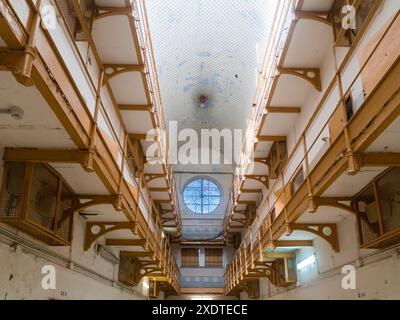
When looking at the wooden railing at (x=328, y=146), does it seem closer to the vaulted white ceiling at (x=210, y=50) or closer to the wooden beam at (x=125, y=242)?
the wooden beam at (x=125, y=242)

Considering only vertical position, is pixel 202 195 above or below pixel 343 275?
above

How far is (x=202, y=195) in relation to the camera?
32.5 m

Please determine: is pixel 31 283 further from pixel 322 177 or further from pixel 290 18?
pixel 290 18

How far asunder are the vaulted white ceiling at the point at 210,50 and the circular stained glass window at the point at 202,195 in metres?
11.3

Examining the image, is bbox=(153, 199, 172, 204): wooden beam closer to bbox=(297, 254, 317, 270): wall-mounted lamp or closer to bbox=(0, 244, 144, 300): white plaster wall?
bbox=(297, 254, 317, 270): wall-mounted lamp

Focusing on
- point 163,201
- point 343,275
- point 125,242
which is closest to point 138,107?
point 125,242

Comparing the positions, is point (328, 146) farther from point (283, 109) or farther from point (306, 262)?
point (306, 262)

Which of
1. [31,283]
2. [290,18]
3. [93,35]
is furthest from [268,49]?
[31,283]

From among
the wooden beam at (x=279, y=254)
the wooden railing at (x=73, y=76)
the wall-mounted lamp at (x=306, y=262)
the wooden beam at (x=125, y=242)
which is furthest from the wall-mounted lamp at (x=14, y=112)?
the wooden beam at (x=279, y=254)

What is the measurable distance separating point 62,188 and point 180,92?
42.6 feet

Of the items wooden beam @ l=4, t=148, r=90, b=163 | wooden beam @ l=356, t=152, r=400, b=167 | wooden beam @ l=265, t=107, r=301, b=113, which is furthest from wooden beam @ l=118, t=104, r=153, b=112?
wooden beam @ l=356, t=152, r=400, b=167

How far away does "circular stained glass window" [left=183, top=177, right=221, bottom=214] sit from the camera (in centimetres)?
3225

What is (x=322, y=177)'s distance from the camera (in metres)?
A: 7.62

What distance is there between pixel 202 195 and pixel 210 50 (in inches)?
667
